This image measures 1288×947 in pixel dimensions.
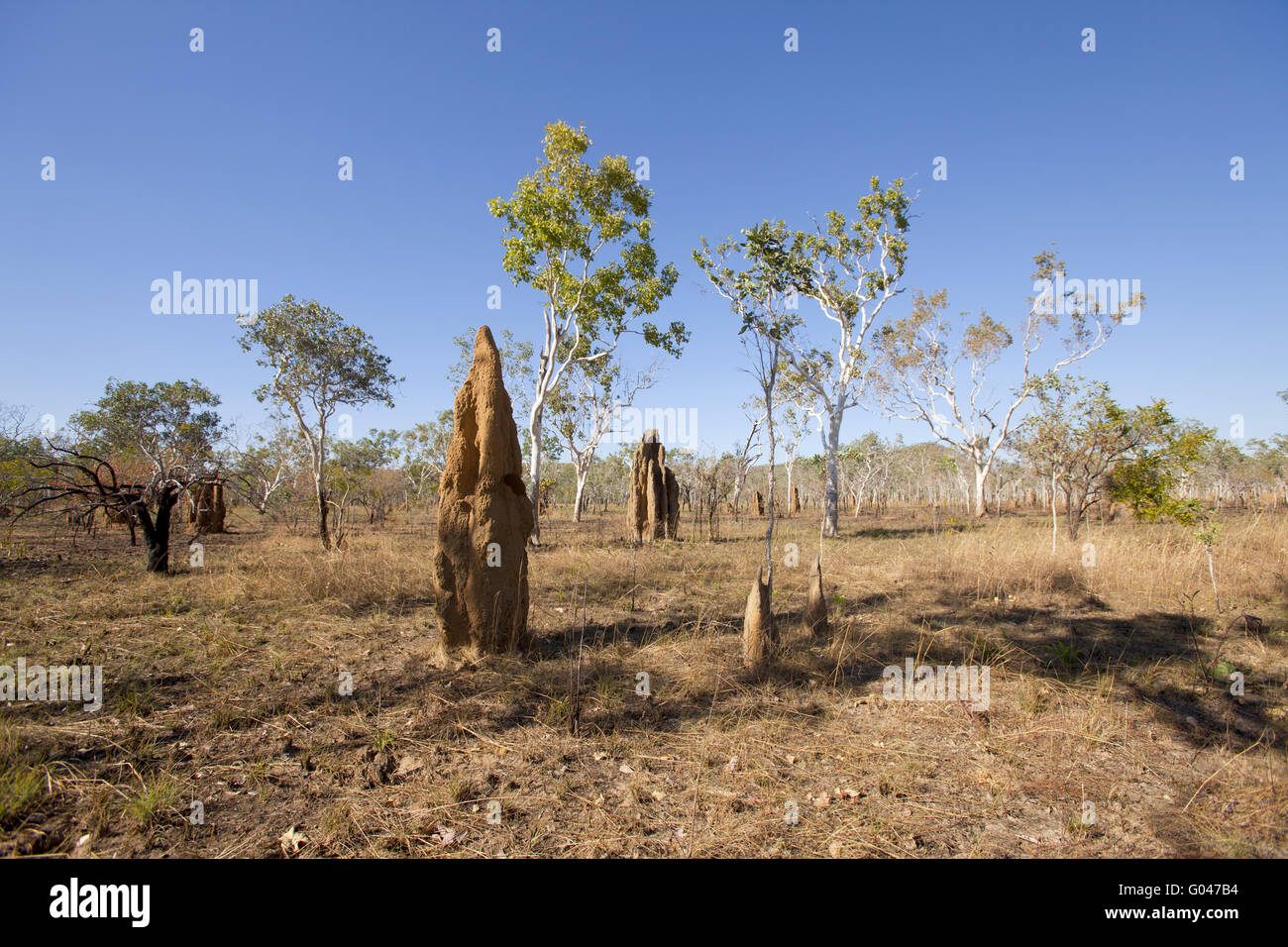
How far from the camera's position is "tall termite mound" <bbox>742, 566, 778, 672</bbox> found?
5.13m

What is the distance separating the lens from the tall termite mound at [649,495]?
1388 cm

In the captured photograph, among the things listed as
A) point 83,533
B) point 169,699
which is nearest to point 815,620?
point 169,699

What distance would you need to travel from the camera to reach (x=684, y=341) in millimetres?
14180

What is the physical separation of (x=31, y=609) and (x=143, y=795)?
5.75 meters

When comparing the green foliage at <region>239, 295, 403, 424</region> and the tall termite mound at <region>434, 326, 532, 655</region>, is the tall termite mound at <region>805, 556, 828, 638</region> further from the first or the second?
the green foliage at <region>239, 295, 403, 424</region>

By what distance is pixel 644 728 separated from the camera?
4113 millimetres

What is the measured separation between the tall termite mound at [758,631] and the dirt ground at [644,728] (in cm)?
18

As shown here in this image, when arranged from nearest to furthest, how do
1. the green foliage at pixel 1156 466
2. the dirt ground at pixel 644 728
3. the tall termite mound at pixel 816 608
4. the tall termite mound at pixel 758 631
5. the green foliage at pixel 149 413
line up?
the dirt ground at pixel 644 728 → the tall termite mound at pixel 758 631 → the tall termite mound at pixel 816 608 → the green foliage at pixel 1156 466 → the green foliage at pixel 149 413

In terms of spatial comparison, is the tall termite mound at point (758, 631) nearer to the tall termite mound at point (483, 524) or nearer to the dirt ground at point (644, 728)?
the dirt ground at point (644, 728)

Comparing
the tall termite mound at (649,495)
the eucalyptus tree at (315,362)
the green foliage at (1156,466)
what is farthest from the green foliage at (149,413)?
the green foliage at (1156,466)

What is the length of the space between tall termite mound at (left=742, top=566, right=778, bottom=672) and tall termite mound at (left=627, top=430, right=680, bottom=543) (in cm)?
845

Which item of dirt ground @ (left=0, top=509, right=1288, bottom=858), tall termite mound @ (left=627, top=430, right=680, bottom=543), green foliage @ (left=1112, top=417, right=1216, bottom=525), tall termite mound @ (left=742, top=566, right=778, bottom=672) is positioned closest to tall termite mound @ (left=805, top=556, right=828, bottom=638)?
dirt ground @ (left=0, top=509, right=1288, bottom=858)
